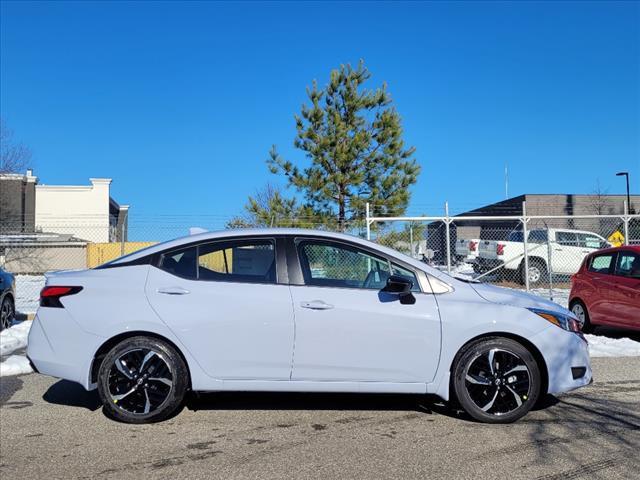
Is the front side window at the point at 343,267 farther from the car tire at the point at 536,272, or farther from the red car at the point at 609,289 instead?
the car tire at the point at 536,272

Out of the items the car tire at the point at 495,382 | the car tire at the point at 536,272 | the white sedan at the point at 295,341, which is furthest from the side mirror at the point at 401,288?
the car tire at the point at 536,272

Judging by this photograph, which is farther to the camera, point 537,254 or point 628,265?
point 537,254

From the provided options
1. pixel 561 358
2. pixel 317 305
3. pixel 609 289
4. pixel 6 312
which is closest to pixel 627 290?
pixel 609 289

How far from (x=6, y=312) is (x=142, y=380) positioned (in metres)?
6.44

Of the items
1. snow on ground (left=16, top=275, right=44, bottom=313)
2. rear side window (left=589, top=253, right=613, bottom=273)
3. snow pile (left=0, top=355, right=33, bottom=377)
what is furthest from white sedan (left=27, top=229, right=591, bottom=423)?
snow on ground (left=16, top=275, right=44, bottom=313)

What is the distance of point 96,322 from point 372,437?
2.39 meters

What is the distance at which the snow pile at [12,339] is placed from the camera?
313 inches

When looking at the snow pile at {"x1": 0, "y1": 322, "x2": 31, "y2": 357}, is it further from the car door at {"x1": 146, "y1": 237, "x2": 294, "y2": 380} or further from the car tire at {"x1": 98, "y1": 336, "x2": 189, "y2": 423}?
the car door at {"x1": 146, "y1": 237, "x2": 294, "y2": 380}

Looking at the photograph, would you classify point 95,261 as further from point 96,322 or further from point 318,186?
point 96,322

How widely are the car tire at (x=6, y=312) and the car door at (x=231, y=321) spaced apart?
6.19 m

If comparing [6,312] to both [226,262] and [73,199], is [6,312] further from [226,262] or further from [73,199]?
[73,199]

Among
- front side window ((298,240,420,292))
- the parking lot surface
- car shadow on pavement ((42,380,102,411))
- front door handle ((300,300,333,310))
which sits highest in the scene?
front side window ((298,240,420,292))

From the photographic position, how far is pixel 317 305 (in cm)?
451

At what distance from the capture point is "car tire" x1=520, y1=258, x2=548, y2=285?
52.3 ft
